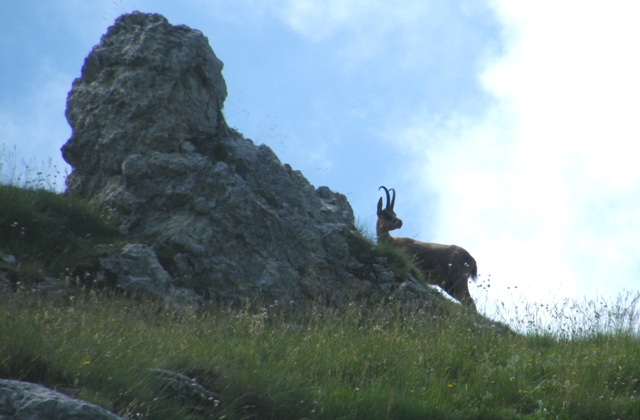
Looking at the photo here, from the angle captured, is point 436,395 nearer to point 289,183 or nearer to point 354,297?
point 354,297

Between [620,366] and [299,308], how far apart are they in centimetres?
436

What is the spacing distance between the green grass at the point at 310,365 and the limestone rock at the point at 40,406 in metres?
0.40

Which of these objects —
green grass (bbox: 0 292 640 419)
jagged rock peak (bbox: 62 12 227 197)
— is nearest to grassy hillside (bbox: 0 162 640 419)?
green grass (bbox: 0 292 640 419)

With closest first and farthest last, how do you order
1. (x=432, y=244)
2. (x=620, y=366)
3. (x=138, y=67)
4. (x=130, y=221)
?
(x=620, y=366) < (x=130, y=221) < (x=138, y=67) < (x=432, y=244)

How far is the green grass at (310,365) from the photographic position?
5.11 m

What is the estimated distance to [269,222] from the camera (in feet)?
33.6

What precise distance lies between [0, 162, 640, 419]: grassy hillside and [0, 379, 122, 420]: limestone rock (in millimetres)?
387

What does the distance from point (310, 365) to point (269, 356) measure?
1.41 ft

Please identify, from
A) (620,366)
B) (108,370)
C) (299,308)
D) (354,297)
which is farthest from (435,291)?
(108,370)

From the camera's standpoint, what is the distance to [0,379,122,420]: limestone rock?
4.18 m

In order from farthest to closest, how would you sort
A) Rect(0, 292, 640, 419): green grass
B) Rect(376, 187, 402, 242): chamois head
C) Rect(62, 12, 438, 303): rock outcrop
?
Rect(376, 187, 402, 242): chamois head → Rect(62, 12, 438, 303): rock outcrop → Rect(0, 292, 640, 419): green grass

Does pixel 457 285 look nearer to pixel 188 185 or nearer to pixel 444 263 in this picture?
pixel 444 263

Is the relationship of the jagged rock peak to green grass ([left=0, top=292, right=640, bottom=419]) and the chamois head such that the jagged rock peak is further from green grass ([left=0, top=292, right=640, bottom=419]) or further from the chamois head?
the chamois head

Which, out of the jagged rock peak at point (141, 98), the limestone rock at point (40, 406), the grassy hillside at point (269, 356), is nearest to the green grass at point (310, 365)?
the grassy hillside at point (269, 356)
